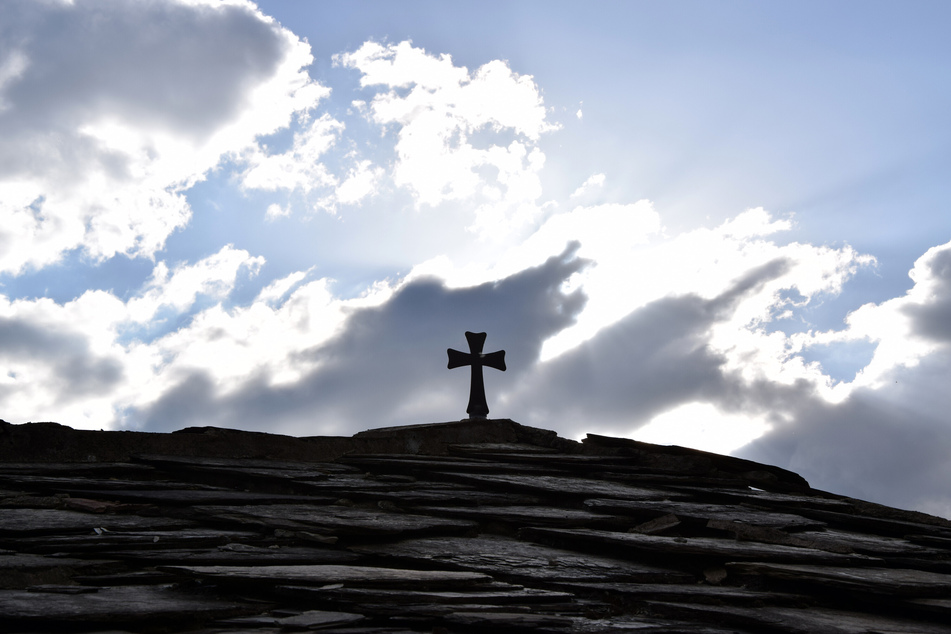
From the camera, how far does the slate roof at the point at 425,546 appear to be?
257 cm

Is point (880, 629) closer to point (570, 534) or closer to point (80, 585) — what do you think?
point (570, 534)

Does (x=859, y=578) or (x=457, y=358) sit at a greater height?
(x=457, y=358)

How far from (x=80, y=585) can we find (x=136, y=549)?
56 centimetres

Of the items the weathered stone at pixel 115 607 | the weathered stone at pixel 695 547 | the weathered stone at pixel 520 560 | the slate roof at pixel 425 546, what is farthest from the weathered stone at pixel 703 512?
the weathered stone at pixel 115 607

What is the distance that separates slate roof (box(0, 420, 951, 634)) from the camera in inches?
101

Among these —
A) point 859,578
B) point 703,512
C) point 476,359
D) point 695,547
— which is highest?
point 476,359

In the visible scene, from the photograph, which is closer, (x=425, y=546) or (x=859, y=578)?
(x=859, y=578)

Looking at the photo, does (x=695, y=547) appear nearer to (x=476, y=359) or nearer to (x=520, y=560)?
(x=520, y=560)

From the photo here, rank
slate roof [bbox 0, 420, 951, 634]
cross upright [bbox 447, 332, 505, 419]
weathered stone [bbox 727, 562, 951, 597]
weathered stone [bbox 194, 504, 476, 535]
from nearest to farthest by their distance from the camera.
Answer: slate roof [bbox 0, 420, 951, 634]
weathered stone [bbox 727, 562, 951, 597]
weathered stone [bbox 194, 504, 476, 535]
cross upright [bbox 447, 332, 505, 419]

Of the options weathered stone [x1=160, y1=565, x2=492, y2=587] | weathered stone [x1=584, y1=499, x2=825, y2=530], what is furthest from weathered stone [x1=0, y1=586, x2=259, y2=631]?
weathered stone [x1=584, y1=499, x2=825, y2=530]

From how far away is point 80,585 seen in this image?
278 cm

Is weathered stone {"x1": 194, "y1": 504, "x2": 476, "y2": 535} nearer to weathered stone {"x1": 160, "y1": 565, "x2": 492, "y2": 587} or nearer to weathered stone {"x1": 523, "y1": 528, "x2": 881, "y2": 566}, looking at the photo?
weathered stone {"x1": 523, "y1": 528, "x2": 881, "y2": 566}

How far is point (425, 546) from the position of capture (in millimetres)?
3697

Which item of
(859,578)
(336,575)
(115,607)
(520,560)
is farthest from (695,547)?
(115,607)
